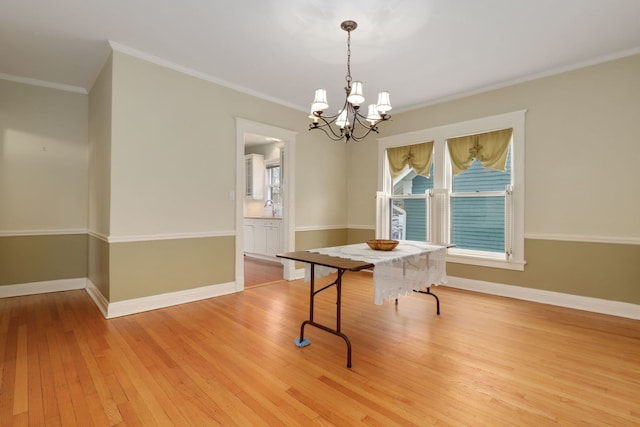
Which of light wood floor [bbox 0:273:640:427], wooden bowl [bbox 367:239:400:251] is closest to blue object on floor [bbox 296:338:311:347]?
light wood floor [bbox 0:273:640:427]

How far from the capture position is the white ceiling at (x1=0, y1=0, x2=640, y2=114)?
2.52 metres

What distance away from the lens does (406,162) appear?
16.2ft

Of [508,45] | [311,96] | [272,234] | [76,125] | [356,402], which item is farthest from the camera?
[272,234]

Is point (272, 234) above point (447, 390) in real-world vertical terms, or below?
above

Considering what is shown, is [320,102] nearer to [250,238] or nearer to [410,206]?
[410,206]

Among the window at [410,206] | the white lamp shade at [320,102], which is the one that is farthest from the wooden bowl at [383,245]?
the window at [410,206]

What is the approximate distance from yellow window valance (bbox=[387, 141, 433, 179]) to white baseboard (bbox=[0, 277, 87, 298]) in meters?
4.88

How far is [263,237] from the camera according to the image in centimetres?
643

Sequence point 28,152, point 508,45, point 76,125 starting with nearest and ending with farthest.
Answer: point 508,45 < point 28,152 < point 76,125

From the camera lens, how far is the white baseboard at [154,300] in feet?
10.3

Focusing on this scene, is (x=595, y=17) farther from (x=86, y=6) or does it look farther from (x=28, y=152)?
(x=28, y=152)

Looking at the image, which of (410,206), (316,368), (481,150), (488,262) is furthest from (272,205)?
(316,368)

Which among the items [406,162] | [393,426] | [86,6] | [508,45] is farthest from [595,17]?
[86,6]

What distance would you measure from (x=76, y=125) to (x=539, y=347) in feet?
19.1
